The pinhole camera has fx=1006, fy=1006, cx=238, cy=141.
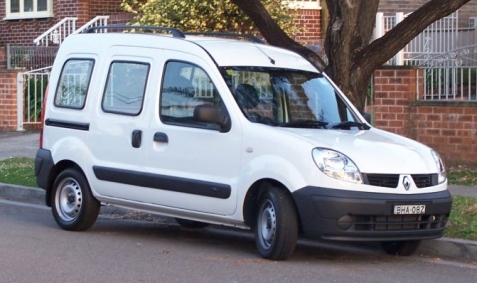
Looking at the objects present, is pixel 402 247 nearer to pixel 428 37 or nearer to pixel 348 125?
pixel 348 125

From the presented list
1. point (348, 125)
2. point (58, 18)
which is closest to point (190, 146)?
point (348, 125)

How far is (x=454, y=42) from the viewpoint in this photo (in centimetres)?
1967

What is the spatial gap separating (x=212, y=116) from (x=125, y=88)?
1.44 metres

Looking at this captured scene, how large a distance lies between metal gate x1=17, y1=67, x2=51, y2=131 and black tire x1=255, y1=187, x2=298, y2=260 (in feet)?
42.4

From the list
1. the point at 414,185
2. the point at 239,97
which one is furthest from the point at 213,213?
the point at 414,185

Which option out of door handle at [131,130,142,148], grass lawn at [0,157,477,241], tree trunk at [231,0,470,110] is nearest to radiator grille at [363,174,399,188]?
grass lawn at [0,157,477,241]

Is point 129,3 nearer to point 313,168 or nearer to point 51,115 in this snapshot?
point 51,115

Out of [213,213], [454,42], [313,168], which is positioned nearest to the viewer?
[313,168]

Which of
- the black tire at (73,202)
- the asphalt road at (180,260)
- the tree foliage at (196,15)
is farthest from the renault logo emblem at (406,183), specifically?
the tree foliage at (196,15)

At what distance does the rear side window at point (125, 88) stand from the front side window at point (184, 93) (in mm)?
304

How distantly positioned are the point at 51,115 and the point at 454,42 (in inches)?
426

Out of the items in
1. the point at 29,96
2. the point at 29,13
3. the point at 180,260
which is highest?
the point at 29,13

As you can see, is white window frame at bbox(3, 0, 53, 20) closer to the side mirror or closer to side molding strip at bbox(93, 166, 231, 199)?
side molding strip at bbox(93, 166, 231, 199)

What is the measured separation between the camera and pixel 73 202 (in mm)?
10703
